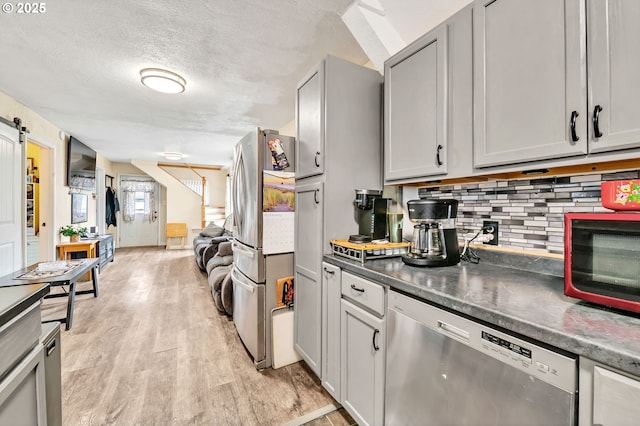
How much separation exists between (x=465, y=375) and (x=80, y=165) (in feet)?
22.1


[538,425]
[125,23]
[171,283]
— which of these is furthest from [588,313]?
[171,283]

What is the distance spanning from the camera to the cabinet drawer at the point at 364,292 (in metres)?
1.25

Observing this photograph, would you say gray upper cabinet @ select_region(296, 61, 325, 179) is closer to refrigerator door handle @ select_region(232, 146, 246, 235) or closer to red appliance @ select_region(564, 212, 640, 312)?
refrigerator door handle @ select_region(232, 146, 246, 235)

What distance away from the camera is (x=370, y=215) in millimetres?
1709

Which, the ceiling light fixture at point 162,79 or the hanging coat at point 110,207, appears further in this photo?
the hanging coat at point 110,207

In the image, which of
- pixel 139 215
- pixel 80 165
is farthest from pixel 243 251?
pixel 139 215

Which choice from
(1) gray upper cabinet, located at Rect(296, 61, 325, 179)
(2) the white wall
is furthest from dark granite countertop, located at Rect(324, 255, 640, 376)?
(2) the white wall

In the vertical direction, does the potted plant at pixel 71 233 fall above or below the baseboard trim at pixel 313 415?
above

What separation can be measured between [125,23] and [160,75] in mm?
661

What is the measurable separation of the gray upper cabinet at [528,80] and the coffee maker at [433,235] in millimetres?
274

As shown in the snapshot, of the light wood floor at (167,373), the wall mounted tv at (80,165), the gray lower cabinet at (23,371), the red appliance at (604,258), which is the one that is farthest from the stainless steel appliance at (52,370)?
the wall mounted tv at (80,165)

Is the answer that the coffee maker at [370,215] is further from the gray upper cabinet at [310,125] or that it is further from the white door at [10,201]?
the white door at [10,201]

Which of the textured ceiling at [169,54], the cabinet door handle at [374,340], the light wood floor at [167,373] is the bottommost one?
the light wood floor at [167,373]

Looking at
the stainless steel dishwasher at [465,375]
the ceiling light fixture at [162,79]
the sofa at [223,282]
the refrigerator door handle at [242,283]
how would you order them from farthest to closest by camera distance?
1. the sofa at [223,282]
2. the ceiling light fixture at [162,79]
3. the refrigerator door handle at [242,283]
4. the stainless steel dishwasher at [465,375]
